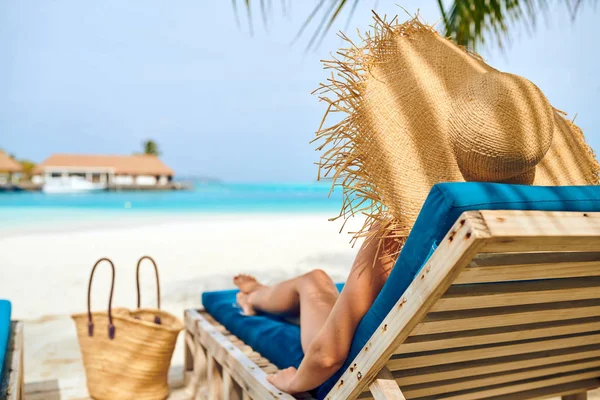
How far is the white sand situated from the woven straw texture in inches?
91.4

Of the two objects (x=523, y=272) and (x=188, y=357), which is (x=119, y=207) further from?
(x=523, y=272)

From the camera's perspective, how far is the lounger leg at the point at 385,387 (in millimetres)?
1281

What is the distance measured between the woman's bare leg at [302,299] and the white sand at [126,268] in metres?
1.04

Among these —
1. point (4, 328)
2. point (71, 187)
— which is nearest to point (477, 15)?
point (4, 328)

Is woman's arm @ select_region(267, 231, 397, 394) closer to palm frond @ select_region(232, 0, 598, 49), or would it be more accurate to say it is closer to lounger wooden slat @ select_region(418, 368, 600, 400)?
lounger wooden slat @ select_region(418, 368, 600, 400)

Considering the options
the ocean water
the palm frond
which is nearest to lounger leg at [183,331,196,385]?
the palm frond

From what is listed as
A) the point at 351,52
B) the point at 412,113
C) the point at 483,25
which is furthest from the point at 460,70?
the point at 483,25

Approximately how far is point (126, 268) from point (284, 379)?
550 cm

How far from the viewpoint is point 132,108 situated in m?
81.6

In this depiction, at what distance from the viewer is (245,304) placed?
2518 mm

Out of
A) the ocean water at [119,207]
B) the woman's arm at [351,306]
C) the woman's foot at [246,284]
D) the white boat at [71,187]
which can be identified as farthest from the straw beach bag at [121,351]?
the white boat at [71,187]

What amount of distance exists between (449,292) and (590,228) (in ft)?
1.00

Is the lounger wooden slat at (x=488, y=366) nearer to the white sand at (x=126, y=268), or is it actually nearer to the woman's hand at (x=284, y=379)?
the woman's hand at (x=284, y=379)

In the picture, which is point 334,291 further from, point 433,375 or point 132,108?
point 132,108
